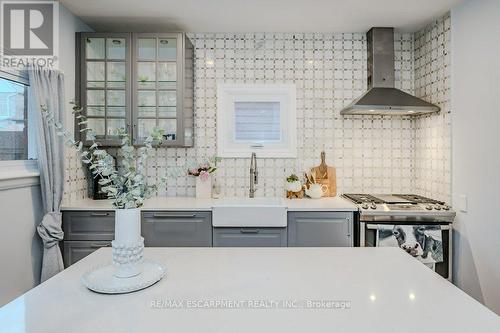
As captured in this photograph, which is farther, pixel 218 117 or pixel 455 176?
pixel 218 117

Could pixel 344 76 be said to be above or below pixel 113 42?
below

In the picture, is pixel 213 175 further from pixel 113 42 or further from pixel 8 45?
pixel 8 45

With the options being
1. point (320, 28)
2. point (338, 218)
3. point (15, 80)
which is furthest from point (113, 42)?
point (338, 218)

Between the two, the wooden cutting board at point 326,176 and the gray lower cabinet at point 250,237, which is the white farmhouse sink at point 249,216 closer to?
the gray lower cabinet at point 250,237

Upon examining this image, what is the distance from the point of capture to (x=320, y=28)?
312cm

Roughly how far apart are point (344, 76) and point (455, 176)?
137 centimetres

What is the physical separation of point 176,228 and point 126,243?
1.56 meters

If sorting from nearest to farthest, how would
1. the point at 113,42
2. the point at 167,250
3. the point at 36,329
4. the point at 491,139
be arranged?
the point at 36,329, the point at 167,250, the point at 491,139, the point at 113,42

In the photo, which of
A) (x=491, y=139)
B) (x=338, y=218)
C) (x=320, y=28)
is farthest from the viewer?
(x=320, y=28)

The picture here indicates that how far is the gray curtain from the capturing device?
91.9 inches

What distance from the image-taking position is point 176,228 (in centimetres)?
267

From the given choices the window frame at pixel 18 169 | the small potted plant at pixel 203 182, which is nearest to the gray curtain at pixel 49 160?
the window frame at pixel 18 169

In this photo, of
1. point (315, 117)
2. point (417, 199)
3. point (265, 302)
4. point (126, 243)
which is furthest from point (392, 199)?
point (126, 243)

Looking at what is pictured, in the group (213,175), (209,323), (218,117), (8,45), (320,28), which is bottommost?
(209,323)
